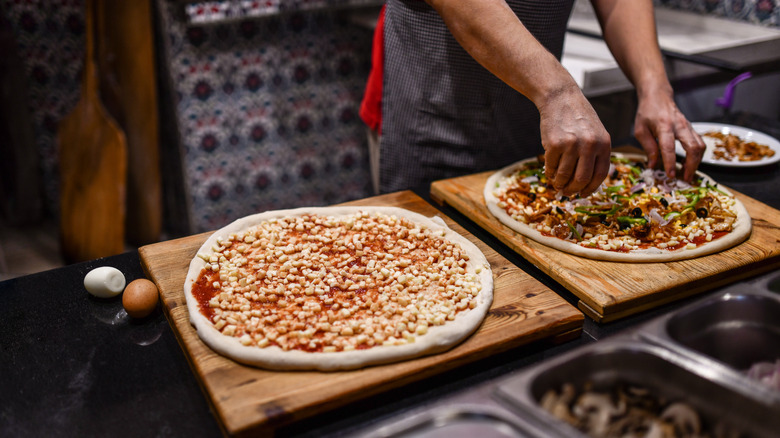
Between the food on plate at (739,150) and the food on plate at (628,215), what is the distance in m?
0.25

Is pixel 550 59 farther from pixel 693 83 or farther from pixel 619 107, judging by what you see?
pixel 693 83

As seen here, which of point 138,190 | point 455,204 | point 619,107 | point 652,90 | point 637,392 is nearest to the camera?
point 637,392

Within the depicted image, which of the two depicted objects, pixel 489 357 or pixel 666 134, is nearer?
pixel 489 357

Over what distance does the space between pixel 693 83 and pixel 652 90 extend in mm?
1313

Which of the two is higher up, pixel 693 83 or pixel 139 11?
pixel 139 11

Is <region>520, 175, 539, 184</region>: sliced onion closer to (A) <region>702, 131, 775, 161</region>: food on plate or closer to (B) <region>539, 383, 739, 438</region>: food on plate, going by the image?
(A) <region>702, 131, 775, 161</region>: food on plate

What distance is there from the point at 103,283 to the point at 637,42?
1.76 meters

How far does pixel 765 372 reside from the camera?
38.9 inches

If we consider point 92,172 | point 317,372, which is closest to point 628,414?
point 317,372

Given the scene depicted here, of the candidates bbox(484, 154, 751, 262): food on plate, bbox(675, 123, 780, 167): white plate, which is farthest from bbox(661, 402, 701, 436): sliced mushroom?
bbox(675, 123, 780, 167): white plate

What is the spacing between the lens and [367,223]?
1603mm

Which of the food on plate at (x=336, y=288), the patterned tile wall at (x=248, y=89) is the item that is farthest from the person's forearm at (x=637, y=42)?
the patterned tile wall at (x=248, y=89)

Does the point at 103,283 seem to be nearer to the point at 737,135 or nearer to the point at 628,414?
the point at 628,414

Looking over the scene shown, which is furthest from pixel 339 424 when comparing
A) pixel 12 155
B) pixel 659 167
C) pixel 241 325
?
pixel 12 155
